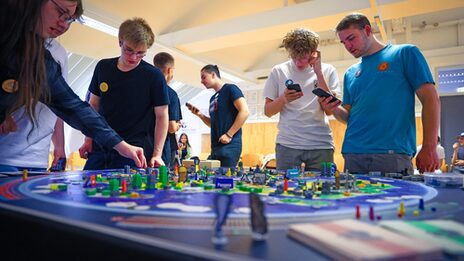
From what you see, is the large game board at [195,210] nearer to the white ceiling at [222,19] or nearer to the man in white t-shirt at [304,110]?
the man in white t-shirt at [304,110]

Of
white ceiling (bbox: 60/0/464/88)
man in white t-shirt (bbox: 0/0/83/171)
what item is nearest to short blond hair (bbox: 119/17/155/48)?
man in white t-shirt (bbox: 0/0/83/171)

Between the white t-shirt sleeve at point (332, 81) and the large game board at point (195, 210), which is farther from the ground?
the white t-shirt sleeve at point (332, 81)

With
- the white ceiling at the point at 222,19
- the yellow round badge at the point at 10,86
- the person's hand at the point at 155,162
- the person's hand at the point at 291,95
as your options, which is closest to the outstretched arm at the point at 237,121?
the person's hand at the point at 291,95

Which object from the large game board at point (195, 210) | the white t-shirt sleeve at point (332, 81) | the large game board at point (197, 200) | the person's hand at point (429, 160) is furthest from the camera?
the white t-shirt sleeve at point (332, 81)

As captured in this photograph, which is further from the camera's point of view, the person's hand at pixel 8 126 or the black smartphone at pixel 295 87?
the black smartphone at pixel 295 87

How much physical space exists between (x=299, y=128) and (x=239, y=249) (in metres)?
1.54

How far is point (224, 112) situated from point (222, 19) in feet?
14.1

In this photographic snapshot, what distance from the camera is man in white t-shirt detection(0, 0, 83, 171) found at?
3.87ft

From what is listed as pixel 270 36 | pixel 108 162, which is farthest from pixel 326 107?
pixel 270 36

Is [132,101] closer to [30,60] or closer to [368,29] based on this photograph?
[30,60]

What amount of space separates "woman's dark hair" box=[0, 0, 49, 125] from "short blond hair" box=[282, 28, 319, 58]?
3.95 ft

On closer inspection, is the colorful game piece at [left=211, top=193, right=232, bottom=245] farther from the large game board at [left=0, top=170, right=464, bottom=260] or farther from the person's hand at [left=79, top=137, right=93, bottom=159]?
the person's hand at [left=79, top=137, right=93, bottom=159]

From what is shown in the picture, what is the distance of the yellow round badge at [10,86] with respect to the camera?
104cm

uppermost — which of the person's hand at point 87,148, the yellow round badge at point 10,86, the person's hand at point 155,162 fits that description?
the yellow round badge at point 10,86
